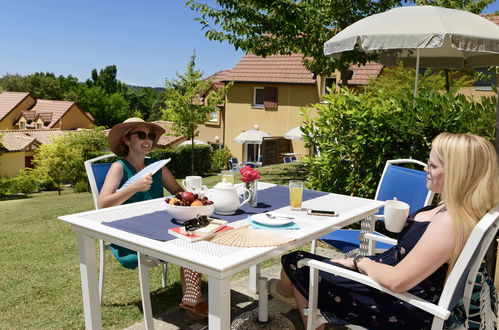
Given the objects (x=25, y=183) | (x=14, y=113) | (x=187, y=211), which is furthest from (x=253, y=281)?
(x=14, y=113)

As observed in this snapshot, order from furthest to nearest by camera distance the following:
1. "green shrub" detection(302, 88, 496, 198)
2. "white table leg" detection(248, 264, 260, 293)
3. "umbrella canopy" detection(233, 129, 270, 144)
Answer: "umbrella canopy" detection(233, 129, 270, 144) → "green shrub" detection(302, 88, 496, 198) → "white table leg" detection(248, 264, 260, 293)

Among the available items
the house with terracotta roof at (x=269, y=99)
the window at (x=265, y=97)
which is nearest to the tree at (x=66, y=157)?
the house with terracotta roof at (x=269, y=99)

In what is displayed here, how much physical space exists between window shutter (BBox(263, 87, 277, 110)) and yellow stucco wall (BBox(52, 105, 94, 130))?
34.6 metres

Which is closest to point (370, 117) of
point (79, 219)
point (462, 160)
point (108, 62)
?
point (462, 160)

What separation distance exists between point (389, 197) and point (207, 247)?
2.29 metres

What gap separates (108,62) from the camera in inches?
3595

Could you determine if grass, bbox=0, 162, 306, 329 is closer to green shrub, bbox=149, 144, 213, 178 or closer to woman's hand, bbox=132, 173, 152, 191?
woman's hand, bbox=132, 173, 152, 191

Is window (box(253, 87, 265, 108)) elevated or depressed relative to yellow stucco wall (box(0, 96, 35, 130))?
elevated

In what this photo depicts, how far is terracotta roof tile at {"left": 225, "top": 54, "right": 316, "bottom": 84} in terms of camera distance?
25.6 meters

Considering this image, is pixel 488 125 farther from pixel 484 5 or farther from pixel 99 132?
pixel 99 132

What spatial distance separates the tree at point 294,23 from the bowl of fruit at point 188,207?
811 centimetres

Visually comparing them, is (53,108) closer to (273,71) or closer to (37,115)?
(37,115)

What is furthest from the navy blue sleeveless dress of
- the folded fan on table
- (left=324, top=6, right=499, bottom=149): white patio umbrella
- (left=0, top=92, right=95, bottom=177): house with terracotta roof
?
(left=0, top=92, right=95, bottom=177): house with terracotta roof

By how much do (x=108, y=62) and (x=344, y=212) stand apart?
95.9 m
